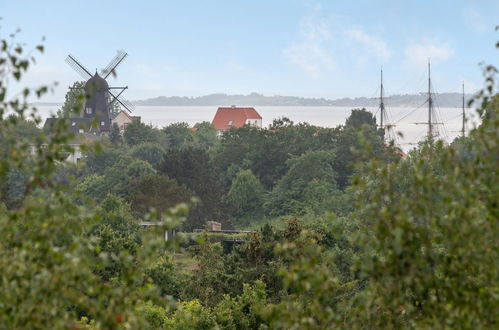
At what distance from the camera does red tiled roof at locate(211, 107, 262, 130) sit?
15850 cm

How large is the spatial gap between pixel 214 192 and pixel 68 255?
2713 inches

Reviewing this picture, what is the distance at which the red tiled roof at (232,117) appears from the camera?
158500 millimetres

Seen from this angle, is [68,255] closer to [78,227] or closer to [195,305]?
[78,227]

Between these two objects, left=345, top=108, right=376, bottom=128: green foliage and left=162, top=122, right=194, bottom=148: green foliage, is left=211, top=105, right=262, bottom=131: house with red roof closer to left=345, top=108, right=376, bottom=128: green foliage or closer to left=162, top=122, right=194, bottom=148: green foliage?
left=162, top=122, right=194, bottom=148: green foliage

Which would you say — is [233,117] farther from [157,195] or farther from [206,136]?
[157,195]

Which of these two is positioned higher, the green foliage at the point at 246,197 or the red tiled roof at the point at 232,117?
the red tiled roof at the point at 232,117

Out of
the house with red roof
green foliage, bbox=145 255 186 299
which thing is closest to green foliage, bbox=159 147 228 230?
green foliage, bbox=145 255 186 299

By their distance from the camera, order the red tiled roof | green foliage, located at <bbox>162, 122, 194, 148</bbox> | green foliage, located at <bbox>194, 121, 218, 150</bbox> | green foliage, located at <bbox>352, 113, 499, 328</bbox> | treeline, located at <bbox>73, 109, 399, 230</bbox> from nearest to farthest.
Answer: green foliage, located at <bbox>352, 113, 499, 328</bbox> < treeline, located at <bbox>73, 109, 399, 230</bbox> < green foliage, located at <bbox>162, 122, 194, 148</bbox> < green foliage, located at <bbox>194, 121, 218, 150</bbox> < the red tiled roof

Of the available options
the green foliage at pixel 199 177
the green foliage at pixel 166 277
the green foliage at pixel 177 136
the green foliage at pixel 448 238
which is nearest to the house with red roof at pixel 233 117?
the green foliage at pixel 177 136

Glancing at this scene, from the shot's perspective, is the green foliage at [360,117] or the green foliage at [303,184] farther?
the green foliage at [360,117]

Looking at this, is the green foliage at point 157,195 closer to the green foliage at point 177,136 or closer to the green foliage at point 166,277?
the green foliage at point 166,277

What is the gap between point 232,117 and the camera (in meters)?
160

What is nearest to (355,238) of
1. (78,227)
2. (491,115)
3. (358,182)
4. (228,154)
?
(358,182)

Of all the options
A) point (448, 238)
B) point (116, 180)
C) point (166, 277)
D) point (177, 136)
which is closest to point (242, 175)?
point (116, 180)
